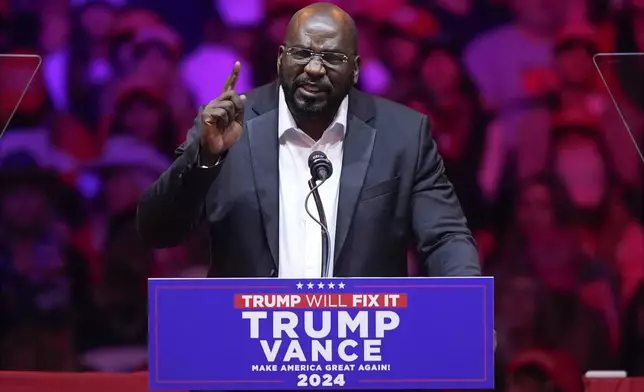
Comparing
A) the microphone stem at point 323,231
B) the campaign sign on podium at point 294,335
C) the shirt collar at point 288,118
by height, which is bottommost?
the campaign sign on podium at point 294,335

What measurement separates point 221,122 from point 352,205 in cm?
37

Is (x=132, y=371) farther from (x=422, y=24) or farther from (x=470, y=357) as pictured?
(x=470, y=357)

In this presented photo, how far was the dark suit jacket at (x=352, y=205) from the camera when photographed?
7.13 ft

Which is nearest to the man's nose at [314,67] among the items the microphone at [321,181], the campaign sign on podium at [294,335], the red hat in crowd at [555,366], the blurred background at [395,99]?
the microphone at [321,181]

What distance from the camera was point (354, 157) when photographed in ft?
7.50

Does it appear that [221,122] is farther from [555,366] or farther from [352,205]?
[555,366]

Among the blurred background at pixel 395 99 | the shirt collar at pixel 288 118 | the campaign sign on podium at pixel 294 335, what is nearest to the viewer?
the campaign sign on podium at pixel 294 335

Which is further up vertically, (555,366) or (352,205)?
(352,205)

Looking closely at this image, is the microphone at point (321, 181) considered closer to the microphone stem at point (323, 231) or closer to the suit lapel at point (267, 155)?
the microphone stem at point (323, 231)

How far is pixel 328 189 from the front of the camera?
2258 millimetres

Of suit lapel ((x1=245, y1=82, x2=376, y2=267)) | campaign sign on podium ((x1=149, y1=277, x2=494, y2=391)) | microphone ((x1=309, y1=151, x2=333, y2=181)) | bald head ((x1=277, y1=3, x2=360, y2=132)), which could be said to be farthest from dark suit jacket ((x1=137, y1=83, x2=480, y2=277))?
campaign sign on podium ((x1=149, y1=277, x2=494, y2=391))

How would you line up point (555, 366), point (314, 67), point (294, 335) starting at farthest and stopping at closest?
point (555, 366), point (314, 67), point (294, 335)

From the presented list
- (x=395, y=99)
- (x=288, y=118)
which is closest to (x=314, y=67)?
(x=288, y=118)

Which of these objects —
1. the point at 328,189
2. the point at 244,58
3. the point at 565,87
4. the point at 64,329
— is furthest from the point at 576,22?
the point at 64,329
